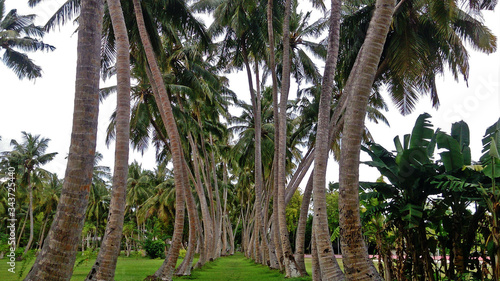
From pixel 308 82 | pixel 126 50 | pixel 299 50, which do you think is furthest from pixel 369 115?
pixel 126 50

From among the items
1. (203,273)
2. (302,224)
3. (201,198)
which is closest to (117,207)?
(302,224)

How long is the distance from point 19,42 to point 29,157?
1693cm

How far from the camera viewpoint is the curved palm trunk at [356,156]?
4809mm

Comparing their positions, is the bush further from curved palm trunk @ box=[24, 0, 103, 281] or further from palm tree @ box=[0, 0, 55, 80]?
curved palm trunk @ box=[24, 0, 103, 281]

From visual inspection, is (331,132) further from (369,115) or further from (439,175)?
(369,115)

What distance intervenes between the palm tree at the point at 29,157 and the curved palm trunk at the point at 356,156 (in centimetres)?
3339

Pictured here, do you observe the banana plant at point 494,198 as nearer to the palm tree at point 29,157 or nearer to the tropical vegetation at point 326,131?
the tropical vegetation at point 326,131

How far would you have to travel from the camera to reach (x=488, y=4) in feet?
31.9

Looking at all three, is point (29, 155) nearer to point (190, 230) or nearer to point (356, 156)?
point (190, 230)

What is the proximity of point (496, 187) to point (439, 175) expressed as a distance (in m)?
0.97

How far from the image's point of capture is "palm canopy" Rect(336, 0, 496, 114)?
11.2 meters

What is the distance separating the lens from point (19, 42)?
1952 centimetres

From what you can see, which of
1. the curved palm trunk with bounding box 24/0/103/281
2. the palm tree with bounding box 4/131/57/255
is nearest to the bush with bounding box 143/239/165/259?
the palm tree with bounding box 4/131/57/255

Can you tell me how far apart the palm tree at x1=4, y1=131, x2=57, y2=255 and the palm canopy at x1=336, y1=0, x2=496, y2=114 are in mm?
29147
